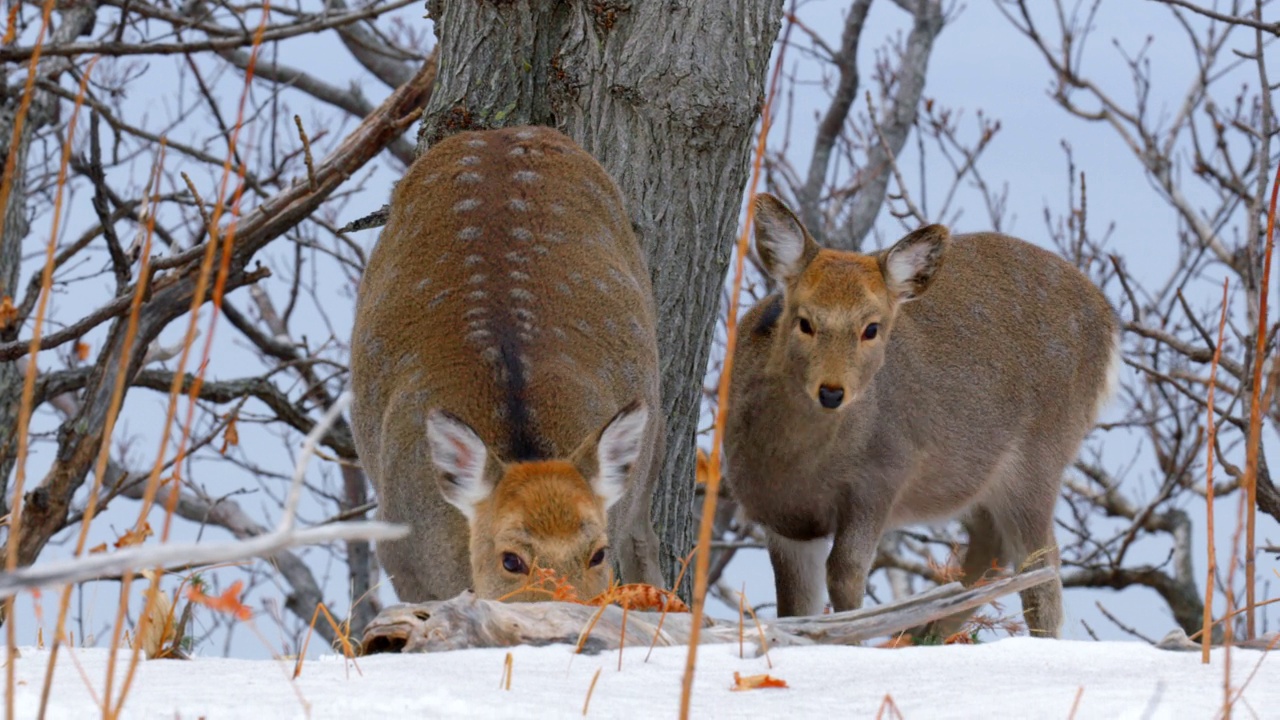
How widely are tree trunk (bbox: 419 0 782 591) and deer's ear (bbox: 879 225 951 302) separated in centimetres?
84

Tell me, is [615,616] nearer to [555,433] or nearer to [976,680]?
[976,680]

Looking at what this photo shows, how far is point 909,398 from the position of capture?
767 centimetres

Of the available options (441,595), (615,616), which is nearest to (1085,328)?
(441,595)

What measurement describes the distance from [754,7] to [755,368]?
67.3 inches

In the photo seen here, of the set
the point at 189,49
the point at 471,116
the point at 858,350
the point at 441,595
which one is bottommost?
the point at 441,595

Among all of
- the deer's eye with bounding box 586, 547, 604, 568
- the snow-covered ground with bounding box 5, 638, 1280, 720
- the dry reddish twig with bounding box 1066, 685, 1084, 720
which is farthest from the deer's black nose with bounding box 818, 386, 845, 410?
the dry reddish twig with bounding box 1066, 685, 1084, 720

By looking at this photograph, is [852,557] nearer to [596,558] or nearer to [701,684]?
[596,558]

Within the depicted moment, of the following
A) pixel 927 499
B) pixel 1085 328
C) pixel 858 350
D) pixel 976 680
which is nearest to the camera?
pixel 976 680

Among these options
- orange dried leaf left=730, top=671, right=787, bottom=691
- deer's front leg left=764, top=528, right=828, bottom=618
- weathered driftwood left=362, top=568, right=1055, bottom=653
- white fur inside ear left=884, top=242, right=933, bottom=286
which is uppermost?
white fur inside ear left=884, top=242, right=933, bottom=286

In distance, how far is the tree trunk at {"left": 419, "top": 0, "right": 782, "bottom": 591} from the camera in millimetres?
7312

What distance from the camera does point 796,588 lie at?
7.62 metres

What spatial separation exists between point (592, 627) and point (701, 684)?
16.4 inches

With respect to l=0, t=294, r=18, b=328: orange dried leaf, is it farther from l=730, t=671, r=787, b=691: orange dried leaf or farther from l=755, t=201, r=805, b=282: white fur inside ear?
l=730, t=671, r=787, b=691: orange dried leaf

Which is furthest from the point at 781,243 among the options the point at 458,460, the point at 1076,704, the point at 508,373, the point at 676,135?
the point at 1076,704
